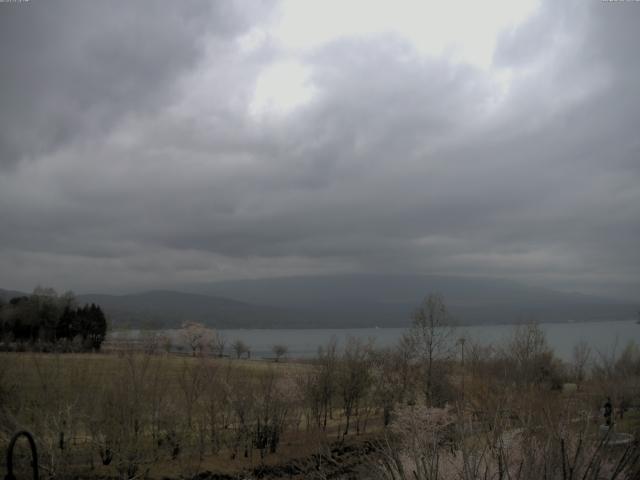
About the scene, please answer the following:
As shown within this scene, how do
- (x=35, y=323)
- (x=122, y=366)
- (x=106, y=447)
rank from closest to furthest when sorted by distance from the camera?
(x=106, y=447)
(x=122, y=366)
(x=35, y=323)

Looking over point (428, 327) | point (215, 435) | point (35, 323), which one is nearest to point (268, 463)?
point (215, 435)

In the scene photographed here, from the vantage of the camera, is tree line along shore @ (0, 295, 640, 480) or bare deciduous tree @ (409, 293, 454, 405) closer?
tree line along shore @ (0, 295, 640, 480)

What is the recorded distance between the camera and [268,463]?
37.2 metres

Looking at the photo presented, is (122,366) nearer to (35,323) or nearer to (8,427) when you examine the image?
(8,427)

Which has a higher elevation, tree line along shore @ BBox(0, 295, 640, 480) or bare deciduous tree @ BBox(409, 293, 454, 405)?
bare deciduous tree @ BBox(409, 293, 454, 405)

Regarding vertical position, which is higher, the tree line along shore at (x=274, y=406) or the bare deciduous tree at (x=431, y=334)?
the bare deciduous tree at (x=431, y=334)

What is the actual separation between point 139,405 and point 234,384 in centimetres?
846

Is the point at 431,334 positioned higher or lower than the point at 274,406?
higher

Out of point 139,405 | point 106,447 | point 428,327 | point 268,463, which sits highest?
point 428,327

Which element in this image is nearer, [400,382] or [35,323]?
[400,382]

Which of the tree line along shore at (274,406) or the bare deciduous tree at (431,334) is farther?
the bare deciduous tree at (431,334)

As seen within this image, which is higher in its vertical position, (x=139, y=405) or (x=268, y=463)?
(x=139, y=405)

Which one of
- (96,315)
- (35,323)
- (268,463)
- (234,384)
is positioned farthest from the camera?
(96,315)

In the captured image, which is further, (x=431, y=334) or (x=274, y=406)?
(x=431, y=334)
